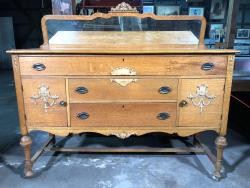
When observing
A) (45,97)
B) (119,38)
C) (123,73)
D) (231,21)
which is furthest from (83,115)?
(231,21)

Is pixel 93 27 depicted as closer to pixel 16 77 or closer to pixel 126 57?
pixel 126 57

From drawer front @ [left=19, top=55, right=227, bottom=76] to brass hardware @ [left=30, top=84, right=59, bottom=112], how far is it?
0.11 metres

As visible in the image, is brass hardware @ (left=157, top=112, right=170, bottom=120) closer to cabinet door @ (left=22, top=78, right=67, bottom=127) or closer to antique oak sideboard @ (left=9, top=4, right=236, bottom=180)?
antique oak sideboard @ (left=9, top=4, right=236, bottom=180)

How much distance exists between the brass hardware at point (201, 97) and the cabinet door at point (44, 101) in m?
0.87

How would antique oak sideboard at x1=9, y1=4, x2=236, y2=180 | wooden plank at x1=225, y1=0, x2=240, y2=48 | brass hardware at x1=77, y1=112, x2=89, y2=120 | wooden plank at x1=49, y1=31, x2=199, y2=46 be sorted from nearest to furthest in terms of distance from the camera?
antique oak sideboard at x1=9, y1=4, x2=236, y2=180
brass hardware at x1=77, y1=112, x2=89, y2=120
wooden plank at x1=49, y1=31, x2=199, y2=46
wooden plank at x1=225, y1=0, x2=240, y2=48

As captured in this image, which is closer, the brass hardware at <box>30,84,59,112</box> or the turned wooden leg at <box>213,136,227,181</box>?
the brass hardware at <box>30,84,59,112</box>

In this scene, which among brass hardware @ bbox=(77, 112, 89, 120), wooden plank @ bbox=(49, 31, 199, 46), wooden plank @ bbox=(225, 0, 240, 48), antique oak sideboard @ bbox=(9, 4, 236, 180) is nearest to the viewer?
antique oak sideboard @ bbox=(9, 4, 236, 180)

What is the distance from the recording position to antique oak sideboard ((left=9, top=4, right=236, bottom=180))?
1.71 meters

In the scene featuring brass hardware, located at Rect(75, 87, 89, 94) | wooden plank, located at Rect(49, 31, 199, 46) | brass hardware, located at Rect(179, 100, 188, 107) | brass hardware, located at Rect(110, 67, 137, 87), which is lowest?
brass hardware, located at Rect(179, 100, 188, 107)

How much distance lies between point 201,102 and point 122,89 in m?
0.55

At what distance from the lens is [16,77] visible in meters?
1.73

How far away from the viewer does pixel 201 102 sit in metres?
1.79

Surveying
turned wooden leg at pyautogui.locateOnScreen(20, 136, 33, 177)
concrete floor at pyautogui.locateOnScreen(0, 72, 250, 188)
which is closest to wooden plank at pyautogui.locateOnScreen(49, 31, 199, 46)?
turned wooden leg at pyautogui.locateOnScreen(20, 136, 33, 177)

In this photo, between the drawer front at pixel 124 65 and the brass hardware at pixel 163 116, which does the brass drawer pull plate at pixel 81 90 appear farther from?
the brass hardware at pixel 163 116
